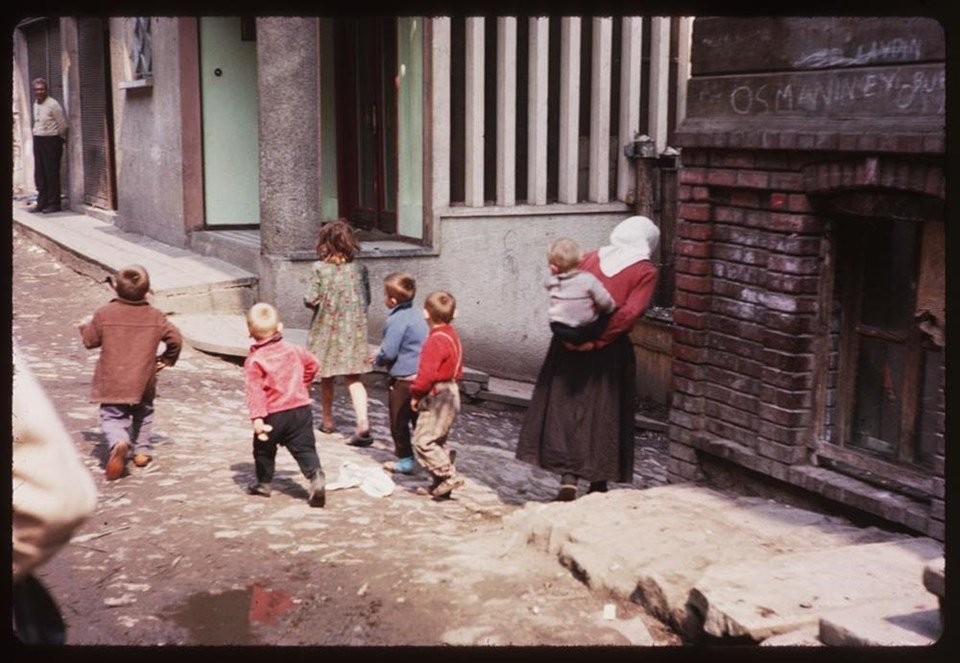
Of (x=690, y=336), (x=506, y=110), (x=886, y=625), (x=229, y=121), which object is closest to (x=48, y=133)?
(x=229, y=121)

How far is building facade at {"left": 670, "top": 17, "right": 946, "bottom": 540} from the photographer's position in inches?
199

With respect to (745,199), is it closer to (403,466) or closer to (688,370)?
(688,370)

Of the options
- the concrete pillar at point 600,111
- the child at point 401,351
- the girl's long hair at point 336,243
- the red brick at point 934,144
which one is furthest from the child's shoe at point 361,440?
the concrete pillar at point 600,111

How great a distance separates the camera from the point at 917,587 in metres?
4.18

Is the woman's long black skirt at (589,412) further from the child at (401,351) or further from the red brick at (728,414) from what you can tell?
the child at (401,351)

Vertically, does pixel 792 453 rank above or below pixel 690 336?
below

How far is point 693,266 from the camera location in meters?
6.27

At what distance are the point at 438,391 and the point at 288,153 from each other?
14.5ft

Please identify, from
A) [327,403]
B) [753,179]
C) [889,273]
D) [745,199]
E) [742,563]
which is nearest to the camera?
[742,563]

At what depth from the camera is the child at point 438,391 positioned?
6523mm

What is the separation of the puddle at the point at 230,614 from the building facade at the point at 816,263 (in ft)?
7.91

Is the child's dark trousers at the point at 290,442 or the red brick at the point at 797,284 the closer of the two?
the red brick at the point at 797,284

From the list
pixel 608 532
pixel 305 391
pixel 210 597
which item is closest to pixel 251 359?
pixel 305 391

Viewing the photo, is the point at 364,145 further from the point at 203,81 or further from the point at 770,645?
the point at 770,645
